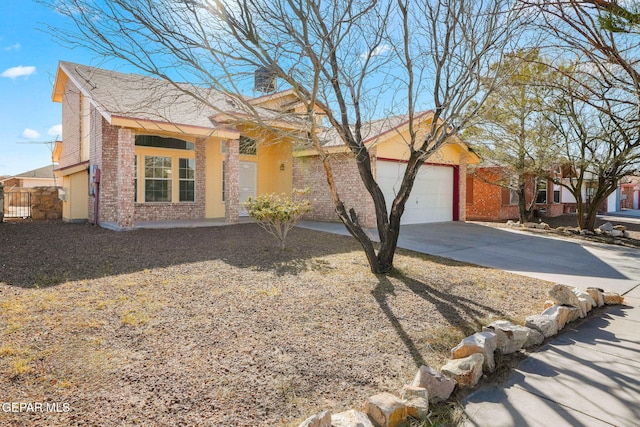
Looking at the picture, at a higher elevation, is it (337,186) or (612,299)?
(337,186)

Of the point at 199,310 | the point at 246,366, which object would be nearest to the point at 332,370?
the point at 246,366

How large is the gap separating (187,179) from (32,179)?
26288mm

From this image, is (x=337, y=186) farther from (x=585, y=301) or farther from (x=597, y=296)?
(x=585, y=301)

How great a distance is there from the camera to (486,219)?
20156 millimetres

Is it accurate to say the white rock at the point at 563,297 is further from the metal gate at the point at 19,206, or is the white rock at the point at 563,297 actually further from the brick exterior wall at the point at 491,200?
the metal gate at the point at 19,206

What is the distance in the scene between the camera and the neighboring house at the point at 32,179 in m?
30.5

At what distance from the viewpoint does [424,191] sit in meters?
15.2

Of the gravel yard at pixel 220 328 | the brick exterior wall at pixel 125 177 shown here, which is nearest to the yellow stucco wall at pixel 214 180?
the brick exterior wall at pixel 125 177

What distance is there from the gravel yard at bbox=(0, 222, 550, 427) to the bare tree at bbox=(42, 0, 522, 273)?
157 cm

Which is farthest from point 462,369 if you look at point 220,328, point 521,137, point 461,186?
point 461,186

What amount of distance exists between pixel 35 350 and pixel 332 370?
2662mm

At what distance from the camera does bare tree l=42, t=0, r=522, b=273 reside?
16.5 ft

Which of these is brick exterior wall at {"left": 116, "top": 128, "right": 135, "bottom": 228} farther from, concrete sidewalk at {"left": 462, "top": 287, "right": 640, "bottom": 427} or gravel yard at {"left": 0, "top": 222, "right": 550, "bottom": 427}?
concrete sidewalk at {"left": 462, "top": 287, "right": 640, "bottom": 427}

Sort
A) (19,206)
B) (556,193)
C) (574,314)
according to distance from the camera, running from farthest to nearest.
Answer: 1. (556,193)
2. (19,206)
3. (574,314)
